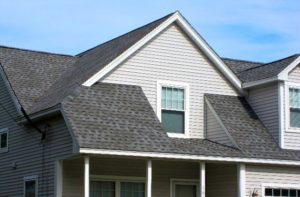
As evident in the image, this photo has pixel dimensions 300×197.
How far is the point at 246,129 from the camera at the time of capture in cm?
2236

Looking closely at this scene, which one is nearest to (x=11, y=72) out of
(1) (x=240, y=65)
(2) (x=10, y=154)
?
(2) (x=10, y=154)

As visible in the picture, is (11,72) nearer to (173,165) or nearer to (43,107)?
(43,107)

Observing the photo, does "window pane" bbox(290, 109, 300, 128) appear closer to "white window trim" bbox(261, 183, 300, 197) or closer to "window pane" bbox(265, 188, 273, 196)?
"white window trim" bbox(261, 183, 300, 197)

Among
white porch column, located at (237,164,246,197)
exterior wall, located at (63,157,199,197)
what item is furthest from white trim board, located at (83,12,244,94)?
white porch column, located at (237,164,246,197)

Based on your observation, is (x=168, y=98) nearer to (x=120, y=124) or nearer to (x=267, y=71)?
(x=120, y=124)

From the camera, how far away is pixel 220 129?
22312 mm

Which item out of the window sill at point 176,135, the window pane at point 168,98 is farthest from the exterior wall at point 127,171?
the window pane at point 168,98

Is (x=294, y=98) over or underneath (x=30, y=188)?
over

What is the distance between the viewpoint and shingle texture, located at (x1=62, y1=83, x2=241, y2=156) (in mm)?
18781

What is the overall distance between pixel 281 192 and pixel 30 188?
26.5ft

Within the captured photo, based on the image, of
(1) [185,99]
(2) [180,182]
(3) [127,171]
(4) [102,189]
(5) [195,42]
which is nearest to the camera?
(4) [102,189]

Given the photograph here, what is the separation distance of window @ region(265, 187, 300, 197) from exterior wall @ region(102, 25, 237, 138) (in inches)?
119

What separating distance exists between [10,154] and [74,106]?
4966 millimetres

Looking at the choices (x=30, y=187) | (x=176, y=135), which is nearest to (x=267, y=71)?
(x=176, y=135)
